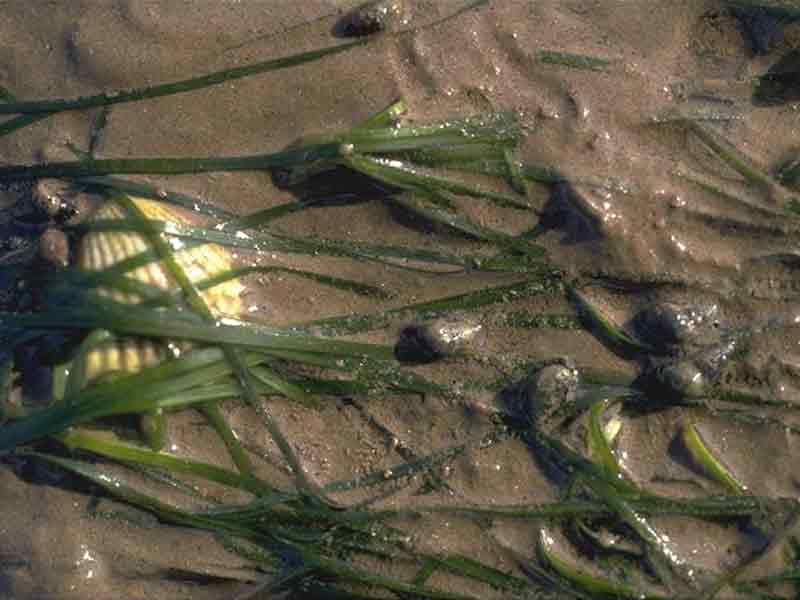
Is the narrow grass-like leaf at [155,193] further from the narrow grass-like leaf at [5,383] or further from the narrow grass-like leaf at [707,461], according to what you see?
the narrow grass-like leaf at [707,461]

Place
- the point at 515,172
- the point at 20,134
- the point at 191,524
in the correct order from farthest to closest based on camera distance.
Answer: the point at 20,134, the point at 515,172, the point at 191,524

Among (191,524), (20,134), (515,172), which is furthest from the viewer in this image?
(20,134)

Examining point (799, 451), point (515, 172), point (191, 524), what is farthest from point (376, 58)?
point (799, 451)

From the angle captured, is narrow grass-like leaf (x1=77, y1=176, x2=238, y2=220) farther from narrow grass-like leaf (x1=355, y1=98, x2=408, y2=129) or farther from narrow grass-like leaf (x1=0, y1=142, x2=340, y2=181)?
narrow grass-like leaf (x1=355, y1=98, x2=408, y2=129)

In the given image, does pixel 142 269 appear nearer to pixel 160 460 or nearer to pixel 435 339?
pixel 160 460

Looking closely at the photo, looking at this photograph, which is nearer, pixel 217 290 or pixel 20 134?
pixel 217 290

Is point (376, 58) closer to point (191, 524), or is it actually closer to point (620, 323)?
point (620, 323)

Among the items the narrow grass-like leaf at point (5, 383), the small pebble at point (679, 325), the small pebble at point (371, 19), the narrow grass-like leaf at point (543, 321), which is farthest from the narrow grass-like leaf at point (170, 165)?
the small pebble at point (679, 325)
